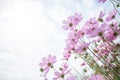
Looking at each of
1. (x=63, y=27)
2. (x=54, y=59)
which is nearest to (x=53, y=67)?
(x=54, y=59)

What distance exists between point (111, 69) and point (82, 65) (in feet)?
2.71

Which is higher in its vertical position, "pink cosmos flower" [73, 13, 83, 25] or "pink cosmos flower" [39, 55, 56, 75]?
"pink cosmos flower" [73, 13, 83, 25]

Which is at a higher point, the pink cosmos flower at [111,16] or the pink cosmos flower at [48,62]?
the pink cosmos flower at [111,16]

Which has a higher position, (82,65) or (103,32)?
(82,65)

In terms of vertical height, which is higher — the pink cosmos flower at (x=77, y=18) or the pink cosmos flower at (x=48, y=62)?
the pink cosmos flower at (x=77, y=18)

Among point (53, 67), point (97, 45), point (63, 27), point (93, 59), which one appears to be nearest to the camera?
point (53, 67)

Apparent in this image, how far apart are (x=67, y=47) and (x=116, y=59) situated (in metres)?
0.48

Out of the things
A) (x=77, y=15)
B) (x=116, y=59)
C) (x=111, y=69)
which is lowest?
(x=111, y=69)

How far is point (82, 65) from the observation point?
9.86 ft

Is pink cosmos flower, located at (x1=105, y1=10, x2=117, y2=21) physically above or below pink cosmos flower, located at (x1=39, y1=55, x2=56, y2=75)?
above

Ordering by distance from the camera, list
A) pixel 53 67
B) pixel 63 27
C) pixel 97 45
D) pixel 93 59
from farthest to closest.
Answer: pixel 97 45, pixel 63 27, pixel 93 59, pixel 53 67

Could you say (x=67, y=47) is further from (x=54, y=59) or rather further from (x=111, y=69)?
(x=111, y=69)

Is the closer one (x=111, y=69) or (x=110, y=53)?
(x=111, y=69)

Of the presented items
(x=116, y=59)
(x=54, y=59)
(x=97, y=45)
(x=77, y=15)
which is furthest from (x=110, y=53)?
(x=54, y=59)
